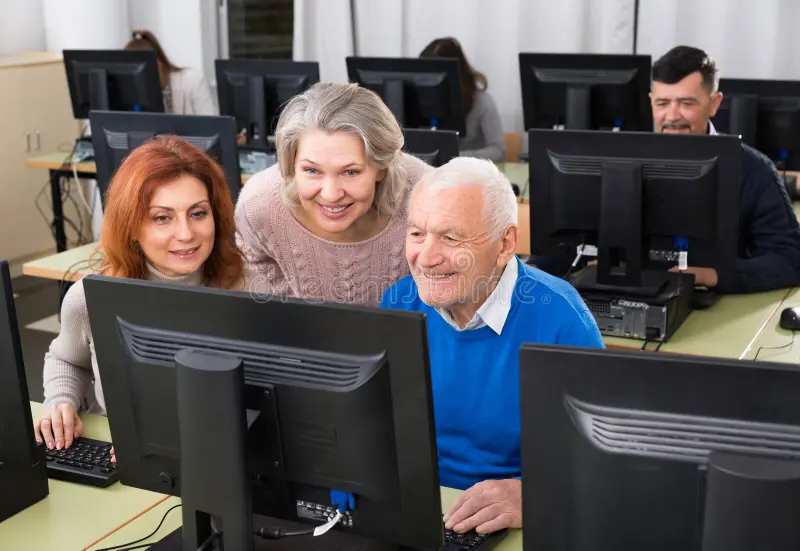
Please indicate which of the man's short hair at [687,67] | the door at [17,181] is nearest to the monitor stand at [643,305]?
the man's short hair at [687,67]

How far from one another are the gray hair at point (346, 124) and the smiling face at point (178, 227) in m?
0.21

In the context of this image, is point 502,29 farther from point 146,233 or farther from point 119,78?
point 146,233

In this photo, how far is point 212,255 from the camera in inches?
89.5

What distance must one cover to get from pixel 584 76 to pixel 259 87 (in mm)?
1506

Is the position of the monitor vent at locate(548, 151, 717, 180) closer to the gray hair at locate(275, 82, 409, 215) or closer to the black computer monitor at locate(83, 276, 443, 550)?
the gray hair at locate(275, 82, 409, 215)

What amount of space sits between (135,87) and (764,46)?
310 cm

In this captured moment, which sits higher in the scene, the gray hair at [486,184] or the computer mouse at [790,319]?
the gray hair at [486,184]

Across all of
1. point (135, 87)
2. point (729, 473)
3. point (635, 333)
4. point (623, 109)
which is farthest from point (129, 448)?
point (135, 87)

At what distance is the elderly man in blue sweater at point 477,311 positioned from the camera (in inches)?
71.3

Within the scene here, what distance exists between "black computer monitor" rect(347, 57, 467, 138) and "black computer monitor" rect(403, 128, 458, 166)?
137 centimetres

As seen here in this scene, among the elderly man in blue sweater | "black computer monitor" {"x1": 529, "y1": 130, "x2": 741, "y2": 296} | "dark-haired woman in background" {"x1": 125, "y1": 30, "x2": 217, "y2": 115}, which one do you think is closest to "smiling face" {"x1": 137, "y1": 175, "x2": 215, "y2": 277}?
the elderly man in blue sweater

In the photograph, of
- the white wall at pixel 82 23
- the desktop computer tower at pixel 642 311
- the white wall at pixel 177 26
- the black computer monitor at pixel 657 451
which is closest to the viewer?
the black computer monitor at pixel 657 451

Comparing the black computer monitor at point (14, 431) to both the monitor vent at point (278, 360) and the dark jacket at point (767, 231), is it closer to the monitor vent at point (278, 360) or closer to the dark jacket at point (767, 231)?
the monitor vent at point (278, 360)

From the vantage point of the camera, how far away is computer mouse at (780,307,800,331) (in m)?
2.61
